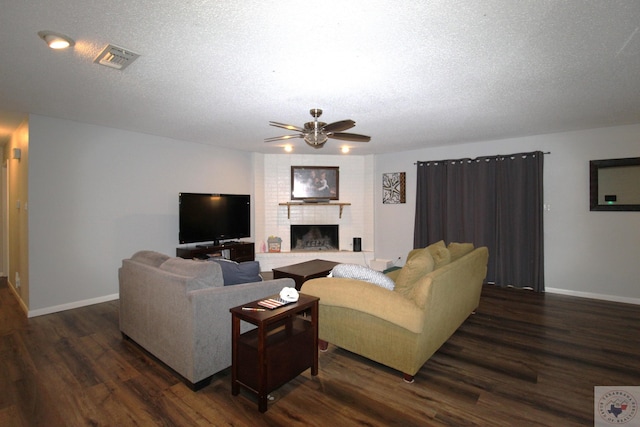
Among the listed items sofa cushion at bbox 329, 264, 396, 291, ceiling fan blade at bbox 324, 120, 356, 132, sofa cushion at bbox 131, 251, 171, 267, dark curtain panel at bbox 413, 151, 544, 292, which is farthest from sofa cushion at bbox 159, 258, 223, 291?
dark curtain panel at bbox 413, 151, 544, 292

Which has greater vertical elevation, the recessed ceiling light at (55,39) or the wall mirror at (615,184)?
the recessed ceiling light at (55,39)

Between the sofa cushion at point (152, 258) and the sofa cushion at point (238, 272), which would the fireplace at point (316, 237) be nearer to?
the sofa cushion at point (152, 258)

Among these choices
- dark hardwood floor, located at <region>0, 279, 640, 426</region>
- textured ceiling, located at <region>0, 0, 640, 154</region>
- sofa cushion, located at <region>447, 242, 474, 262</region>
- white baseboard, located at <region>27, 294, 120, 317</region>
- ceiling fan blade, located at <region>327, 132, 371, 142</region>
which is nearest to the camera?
textured ceiling, located at <region>0, 0, 640, 154</region>

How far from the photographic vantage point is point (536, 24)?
1972 mm

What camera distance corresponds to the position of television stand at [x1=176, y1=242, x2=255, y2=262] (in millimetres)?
4859

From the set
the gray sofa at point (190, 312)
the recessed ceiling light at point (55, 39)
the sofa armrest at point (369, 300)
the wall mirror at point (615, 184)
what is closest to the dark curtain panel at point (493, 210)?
the wall mirror at point (615, 184)

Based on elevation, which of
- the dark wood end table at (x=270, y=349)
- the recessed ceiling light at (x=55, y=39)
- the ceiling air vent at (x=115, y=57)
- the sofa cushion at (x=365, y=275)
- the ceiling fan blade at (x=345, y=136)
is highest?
the ceiling air vent at (x=115, y=57)

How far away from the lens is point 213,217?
537 centimetres

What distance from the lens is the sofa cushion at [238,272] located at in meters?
2.57

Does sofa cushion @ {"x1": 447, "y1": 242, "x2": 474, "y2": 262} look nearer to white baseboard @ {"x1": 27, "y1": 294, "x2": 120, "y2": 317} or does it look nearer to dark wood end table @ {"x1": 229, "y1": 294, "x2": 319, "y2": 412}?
dark wood end table @ {"x1": 229, "y1": 294, "x2": 319, "y2": 412}

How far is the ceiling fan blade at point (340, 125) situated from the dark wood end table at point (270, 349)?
1.64m

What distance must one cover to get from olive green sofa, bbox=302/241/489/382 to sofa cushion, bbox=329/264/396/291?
0.09m

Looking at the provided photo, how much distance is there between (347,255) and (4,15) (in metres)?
5.58

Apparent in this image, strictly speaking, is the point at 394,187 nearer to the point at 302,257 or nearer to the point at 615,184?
the point at 302,257
